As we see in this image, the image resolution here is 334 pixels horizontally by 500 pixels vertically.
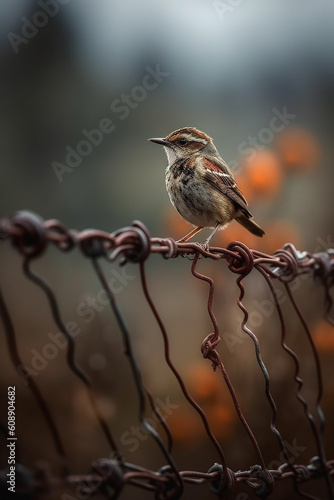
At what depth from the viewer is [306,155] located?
14.9 ft

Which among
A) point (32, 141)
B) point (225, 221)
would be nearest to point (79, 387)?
point (225, 221)

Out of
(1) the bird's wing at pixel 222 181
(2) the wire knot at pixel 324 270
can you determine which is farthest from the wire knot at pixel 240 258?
(1) the bird's wing at pixel 222 181

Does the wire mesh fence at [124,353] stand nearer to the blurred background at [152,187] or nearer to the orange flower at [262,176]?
the blurred background at [152,187]

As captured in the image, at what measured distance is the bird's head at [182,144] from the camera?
3947 millimetres

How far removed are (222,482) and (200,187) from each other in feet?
7.03

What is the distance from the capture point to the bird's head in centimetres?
395

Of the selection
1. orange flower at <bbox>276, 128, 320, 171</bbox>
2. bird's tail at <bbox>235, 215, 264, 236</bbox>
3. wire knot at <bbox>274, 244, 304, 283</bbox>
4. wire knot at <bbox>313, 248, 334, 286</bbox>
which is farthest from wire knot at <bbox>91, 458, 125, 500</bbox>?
orange flower at <bbox>276, 128, 320, 171</bbox>

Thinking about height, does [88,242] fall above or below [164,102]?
below

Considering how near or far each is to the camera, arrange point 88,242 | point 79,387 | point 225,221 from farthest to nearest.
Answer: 1. point 79,387
2. point 225,221
3. point 88,242

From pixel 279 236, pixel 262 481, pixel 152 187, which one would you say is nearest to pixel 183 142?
pixel 279 236

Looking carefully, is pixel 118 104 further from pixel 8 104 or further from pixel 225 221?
pixel 225 221

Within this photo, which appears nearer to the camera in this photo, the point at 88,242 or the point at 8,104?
the point at 88,242

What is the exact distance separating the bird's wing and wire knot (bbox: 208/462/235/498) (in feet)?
7.13

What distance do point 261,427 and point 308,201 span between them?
3031mm
